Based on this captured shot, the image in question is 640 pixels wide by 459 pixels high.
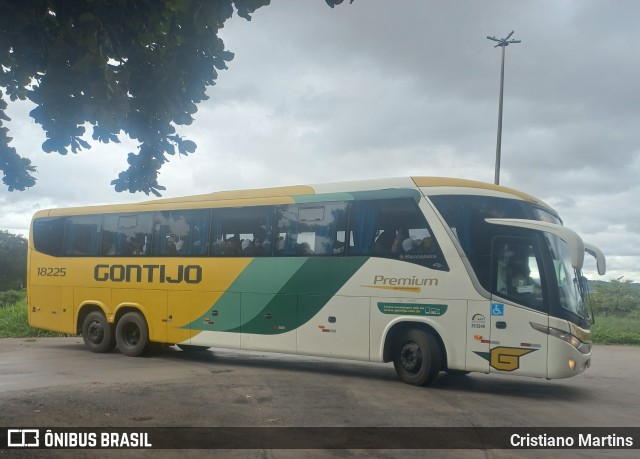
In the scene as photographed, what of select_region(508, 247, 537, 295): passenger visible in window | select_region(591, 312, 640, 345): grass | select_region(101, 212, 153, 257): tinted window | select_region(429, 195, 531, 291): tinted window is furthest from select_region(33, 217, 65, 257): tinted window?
select_region(591, 312, 640, 345): grass

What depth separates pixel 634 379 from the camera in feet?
41.7

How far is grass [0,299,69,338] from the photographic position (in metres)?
20.7

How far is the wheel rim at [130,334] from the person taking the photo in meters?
14.8

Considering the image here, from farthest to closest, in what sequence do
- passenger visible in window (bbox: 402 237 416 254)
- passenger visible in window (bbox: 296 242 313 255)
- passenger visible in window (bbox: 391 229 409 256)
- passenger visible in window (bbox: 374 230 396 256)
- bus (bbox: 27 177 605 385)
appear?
passenger visible in window (bbox: 296 242 313 255) → passenger visible in window (bbox: 374 230 396 256) → passenger visible in window (bbox: 391 229 409 256) → passenger visible in window (bbox: 402 237 416 254) → bus (bbox: 27 177 605 385)

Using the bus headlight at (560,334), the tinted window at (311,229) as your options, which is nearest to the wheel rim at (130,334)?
the tinted window at (311,229)

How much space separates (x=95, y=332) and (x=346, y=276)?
23.3 ft

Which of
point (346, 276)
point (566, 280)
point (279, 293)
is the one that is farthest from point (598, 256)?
point (279, 293)

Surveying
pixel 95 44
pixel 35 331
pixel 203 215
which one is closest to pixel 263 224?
pixel 203 215

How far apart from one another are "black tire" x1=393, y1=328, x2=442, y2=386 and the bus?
1.0 inches

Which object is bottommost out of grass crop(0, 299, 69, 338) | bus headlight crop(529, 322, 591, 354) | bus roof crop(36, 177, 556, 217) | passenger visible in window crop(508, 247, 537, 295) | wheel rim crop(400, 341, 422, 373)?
grass crop(0, 299, 69, 338)

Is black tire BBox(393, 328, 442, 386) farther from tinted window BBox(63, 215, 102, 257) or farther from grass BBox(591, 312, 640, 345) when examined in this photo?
grass BBox(591, 312, 640, 345)

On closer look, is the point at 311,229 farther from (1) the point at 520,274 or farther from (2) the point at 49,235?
(2) the point at 49,235

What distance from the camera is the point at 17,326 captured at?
2112cm

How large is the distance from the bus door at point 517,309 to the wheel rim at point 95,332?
9394 millimetres
